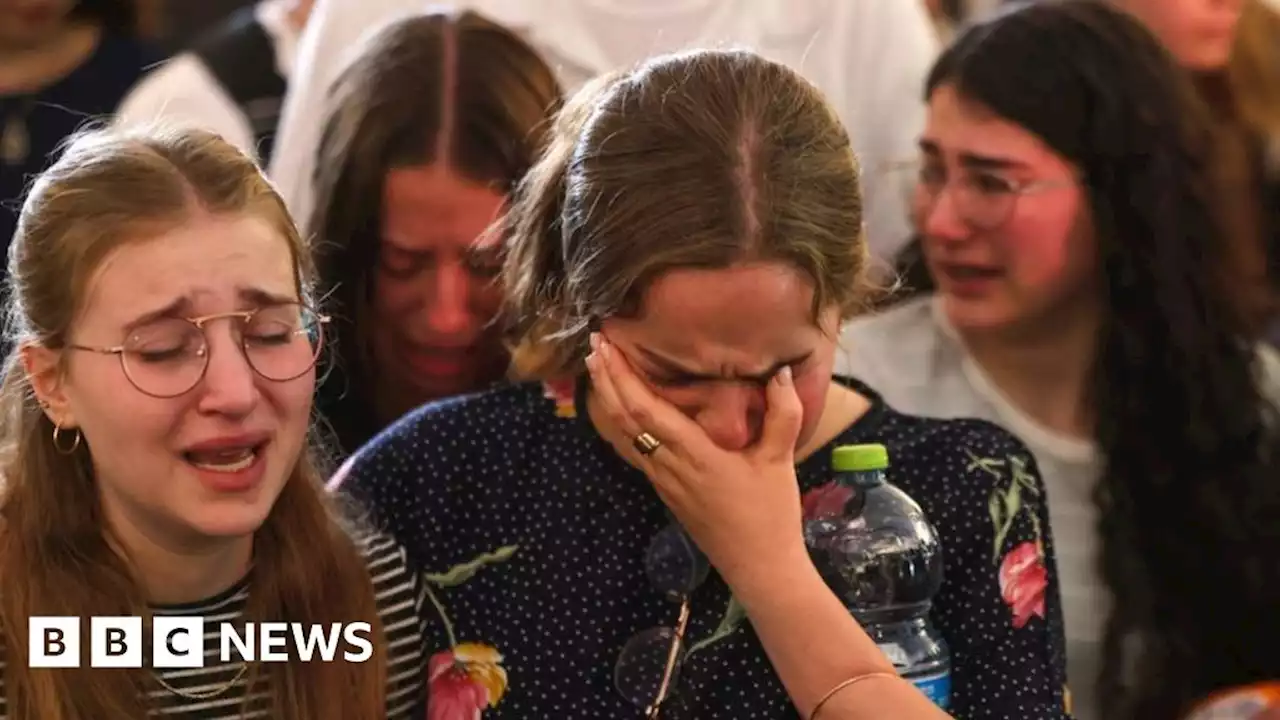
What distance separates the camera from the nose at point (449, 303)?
177 cm

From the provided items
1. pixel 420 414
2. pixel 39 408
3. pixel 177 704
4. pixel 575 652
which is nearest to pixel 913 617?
pixel 575 652

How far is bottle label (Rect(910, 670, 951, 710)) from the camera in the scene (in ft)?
4.68

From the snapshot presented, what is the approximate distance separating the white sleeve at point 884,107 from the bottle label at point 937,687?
77 centimetres

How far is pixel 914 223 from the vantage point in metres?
2.06

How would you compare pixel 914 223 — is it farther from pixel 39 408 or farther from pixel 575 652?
pixel 39 408

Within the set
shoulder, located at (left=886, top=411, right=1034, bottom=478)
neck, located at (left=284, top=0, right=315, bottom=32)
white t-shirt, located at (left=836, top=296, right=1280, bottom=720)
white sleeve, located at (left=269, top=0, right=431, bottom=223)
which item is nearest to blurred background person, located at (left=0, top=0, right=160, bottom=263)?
neck, located at (left=284, top=0, right=315, bottom=32)

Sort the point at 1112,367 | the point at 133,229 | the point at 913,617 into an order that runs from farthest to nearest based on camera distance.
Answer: the point at 1112,367 → the point at 913,617 → the point at 133,229

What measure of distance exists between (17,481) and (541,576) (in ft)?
1.40

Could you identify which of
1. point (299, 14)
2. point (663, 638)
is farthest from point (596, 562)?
point (299, 14)

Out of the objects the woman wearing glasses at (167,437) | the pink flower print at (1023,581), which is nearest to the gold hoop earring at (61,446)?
the woman wearing glasses at (167,437)

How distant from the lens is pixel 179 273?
1350 mm

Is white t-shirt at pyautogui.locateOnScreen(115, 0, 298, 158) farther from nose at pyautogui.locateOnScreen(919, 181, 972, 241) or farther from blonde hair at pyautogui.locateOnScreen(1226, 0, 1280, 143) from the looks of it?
blonde hair at pyautogui.locateOnScreen(1226, 0, 1280, 143)

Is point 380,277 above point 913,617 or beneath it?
above

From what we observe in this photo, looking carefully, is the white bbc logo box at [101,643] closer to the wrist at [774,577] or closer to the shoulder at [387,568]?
the shoulder at [387,568]
